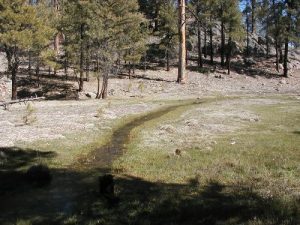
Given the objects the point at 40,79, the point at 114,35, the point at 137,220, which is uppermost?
the point at 114,35

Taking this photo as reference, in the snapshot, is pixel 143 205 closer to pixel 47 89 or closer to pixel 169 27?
pixel 47 89

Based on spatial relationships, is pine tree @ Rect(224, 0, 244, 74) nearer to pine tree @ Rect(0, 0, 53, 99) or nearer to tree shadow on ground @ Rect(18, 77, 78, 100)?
tree shadow on ground @ Rect(18, 77, 78, 100)

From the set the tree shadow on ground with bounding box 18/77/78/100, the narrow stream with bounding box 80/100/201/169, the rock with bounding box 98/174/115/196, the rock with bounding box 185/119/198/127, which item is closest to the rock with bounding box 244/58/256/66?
the tree shadow on ground with bounding box 18/77/78/100

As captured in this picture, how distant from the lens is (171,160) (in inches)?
781

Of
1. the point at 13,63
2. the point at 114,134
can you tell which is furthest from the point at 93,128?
the point at 13,63

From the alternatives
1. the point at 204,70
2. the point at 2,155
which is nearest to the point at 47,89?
the point at 204,70

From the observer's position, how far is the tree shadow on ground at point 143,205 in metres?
11.9

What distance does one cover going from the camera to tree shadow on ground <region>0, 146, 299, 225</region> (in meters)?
11.9

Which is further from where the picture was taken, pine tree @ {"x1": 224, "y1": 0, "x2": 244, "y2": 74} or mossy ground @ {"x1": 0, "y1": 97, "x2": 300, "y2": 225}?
pine tree @ {"x1": 224, "y1": 0, "x2": 244, "y2": 74}

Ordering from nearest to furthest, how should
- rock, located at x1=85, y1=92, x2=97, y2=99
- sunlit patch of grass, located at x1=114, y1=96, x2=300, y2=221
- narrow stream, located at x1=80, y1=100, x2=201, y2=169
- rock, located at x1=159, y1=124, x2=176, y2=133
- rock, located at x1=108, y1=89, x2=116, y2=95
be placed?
1. sunlit patch of grass, located at x1=114, y1=96, x2=300, y2=221
2. narrow stream, located at x1=80, y1=100, x2=201, y2=169
3. rock, located at x1=159, y1=124, x2=176, y2=133
4. rock, located at x1=85, y1=92, x2=97, y2=99
5. rock, located at x1=108, y1=89, x2=116, y2=95

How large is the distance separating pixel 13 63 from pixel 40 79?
12.4m

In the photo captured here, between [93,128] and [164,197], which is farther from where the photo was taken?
[93,128]

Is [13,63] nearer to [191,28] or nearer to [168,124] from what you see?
[168,124]

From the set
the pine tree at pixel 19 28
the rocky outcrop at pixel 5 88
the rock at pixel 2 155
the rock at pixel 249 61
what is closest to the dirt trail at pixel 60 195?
the rock at pixel 2 155
